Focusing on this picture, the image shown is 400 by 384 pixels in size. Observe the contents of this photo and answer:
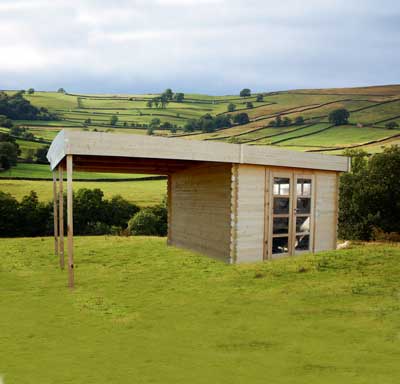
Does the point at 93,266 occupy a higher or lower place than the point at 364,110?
lower

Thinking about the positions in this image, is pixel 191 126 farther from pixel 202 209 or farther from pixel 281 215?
pixel 281 215

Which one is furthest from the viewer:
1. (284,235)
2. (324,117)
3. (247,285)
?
(324,117)

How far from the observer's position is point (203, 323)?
659 centimetres

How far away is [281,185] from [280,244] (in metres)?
1.83

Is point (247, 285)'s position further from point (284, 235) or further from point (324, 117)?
point (324, 117)

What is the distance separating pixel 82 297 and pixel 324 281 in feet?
17.7

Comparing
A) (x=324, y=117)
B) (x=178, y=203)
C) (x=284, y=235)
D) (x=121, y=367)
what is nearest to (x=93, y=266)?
(x=178, y=203)

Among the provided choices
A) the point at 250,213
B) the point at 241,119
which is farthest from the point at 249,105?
the point at 250,213

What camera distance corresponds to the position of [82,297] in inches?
326

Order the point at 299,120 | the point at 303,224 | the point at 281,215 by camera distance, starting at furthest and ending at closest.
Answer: the point at 299,120
the point at 303,224
the point at 281,215

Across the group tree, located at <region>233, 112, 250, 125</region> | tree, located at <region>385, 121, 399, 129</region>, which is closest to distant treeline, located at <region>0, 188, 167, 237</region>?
tree, located at <region>385, 121, 399, 129</region>

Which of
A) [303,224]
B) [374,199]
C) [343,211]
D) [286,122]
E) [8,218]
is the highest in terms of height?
[286,122]

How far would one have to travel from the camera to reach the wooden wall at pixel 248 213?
38.9 ft

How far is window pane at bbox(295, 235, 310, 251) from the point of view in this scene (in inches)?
525
